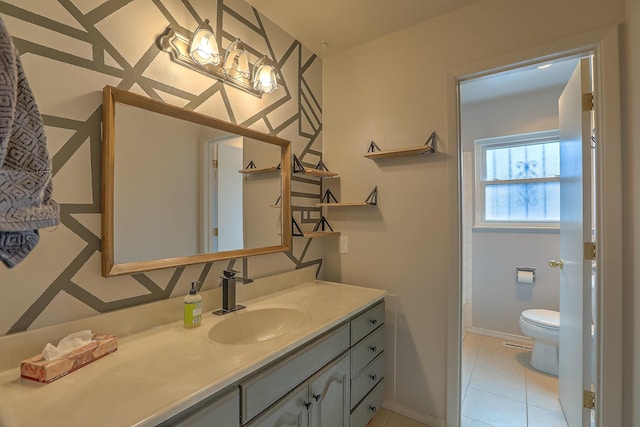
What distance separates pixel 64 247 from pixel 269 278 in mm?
979

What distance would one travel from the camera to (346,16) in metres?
1.81

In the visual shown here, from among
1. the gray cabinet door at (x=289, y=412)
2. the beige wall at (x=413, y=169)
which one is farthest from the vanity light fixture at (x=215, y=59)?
the gray cabinet door at (x=289, y=412)

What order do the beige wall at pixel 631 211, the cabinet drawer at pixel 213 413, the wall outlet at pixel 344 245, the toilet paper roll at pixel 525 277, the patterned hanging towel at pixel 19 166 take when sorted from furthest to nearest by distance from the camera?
the toilet paper roll at pixel 525 277
the wall outlet at pixel 344 245
the beige wall at pixel 631 211
the cabinet drawer at pixel 213 413
the patterned hanging towel at pixel 19 166

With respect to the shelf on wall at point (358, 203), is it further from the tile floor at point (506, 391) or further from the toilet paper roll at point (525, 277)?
the toilet paper roll at point (525, 277)

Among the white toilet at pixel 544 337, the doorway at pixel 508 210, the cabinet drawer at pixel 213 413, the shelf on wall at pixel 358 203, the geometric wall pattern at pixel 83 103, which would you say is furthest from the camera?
the doorway at pixel 508 210

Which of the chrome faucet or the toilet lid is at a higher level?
the chrome faucet

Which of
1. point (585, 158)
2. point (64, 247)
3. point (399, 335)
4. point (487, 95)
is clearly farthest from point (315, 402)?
point (487, 95)

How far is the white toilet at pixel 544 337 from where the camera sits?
235cm

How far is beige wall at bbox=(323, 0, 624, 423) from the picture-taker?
66.3 inches

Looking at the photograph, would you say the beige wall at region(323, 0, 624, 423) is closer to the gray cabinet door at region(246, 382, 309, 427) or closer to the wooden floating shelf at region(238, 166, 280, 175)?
the wooden floating shelf at region(238, 166, 280, 175)

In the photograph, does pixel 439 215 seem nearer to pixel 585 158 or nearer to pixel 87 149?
pixel 585 158

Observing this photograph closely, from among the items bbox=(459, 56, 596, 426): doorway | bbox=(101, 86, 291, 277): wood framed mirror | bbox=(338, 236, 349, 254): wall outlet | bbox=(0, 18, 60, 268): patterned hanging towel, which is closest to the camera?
bbox=(0, 18, 60, 268): patterned hanging towel

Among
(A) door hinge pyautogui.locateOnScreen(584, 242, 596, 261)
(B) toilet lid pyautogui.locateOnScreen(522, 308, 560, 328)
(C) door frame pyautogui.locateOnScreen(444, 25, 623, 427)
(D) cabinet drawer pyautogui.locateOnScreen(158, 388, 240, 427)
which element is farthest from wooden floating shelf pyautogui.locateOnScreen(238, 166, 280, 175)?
(B) toilet lid pyautogui.locateOnScreen(522, 308, 560, 328)

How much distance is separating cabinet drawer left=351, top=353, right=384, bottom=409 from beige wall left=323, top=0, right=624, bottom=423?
0.60 ft
